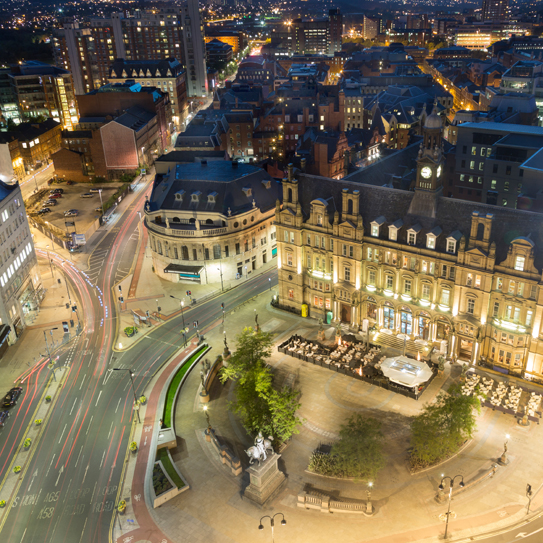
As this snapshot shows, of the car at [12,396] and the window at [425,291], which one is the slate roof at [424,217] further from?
the car at [12,396]

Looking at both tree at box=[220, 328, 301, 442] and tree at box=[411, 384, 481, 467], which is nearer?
tree at box=[411, 384, 481, 467]

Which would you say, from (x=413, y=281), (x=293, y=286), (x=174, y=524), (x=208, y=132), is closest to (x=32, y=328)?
(x=293, y=286)

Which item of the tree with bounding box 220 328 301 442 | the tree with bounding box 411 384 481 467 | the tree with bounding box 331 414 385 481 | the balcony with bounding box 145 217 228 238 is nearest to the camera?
the tree with bounding box 331 414 385 481

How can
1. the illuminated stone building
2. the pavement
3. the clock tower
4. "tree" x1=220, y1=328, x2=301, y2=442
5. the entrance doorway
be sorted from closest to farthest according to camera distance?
the pavement → "tree" x1=220, y1=328, x2=301, y2=442 → the illuminated stone building → the clock tower → the entrance doorway

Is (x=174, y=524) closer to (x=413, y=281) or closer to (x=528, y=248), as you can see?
(x=413, y=281)

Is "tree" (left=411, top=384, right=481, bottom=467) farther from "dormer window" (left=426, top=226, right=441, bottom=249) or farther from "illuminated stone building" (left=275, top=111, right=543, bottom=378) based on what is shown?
"dormer window" (left=426, top=226, right=441, bottom=249)

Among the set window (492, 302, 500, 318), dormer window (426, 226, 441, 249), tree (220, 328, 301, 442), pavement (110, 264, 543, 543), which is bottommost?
pavement (110, 264, 543, 543)

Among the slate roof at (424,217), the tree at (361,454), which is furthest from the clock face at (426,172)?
the tree at (361,454)

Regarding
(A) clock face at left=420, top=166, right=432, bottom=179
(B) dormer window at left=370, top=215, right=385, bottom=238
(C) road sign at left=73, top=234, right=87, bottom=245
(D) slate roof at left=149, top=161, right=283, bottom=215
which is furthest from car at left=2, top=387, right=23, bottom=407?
(A) clock face at left=420, top=166, right=432, bottom=179
